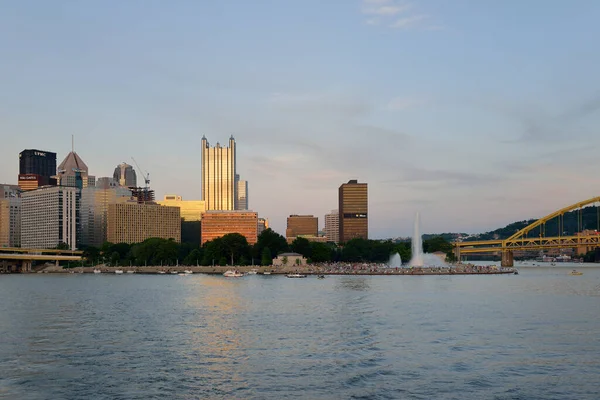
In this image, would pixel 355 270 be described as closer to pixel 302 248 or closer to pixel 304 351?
pixel 302 248

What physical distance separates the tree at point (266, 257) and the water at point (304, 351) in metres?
115

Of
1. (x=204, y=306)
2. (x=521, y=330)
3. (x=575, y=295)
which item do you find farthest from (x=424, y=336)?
(x=575, y=295)

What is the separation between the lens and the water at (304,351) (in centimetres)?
3147

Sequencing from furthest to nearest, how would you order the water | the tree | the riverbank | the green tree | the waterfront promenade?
the green tree < the tree < the waterfront promenade < the riverbank < the water

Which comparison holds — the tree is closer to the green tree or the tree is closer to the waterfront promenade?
the waterfront promenade

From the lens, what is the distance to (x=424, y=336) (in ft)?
152

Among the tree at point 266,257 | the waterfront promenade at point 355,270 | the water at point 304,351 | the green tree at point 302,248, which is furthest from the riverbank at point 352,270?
the water at point 304,351

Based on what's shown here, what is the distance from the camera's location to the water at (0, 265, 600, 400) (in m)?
31.5

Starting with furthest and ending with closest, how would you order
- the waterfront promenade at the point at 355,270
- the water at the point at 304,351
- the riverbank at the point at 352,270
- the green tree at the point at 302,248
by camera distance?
the green tree at the point at 302,248 < the waterfront promenade at the point at 355,270 < the riverbank at the point at 352,270 < the water at the point at 304,351

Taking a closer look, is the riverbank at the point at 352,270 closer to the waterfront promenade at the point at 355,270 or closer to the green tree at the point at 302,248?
the waterfront promenade at the point at 355,270

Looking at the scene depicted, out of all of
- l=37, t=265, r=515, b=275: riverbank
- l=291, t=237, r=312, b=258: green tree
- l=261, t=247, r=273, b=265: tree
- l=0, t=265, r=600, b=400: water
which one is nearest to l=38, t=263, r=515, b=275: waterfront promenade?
l=37, t=265, r=515, b=275: riverbank

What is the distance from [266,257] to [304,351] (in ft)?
484

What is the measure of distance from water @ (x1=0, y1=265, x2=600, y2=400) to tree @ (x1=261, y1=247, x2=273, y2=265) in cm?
11508

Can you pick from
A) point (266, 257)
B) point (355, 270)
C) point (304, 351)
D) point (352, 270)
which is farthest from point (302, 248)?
point (304, 351)
